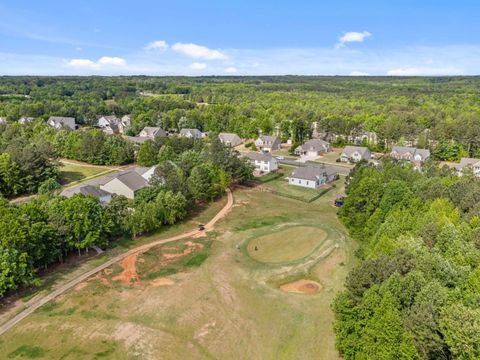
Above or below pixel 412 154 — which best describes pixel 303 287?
below

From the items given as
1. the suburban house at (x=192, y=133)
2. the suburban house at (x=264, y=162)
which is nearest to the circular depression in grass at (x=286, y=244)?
the suburban house at (x=264, y=162)

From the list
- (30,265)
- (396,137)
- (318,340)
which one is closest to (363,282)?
(318,340)

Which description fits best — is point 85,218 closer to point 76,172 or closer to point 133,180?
point 133,180

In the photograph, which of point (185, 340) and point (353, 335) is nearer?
point (353, 335)

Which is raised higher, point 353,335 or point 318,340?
point 353,335

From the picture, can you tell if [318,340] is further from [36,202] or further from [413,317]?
[36,202]

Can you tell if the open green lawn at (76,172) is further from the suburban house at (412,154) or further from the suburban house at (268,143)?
the suburban house at (412,154)

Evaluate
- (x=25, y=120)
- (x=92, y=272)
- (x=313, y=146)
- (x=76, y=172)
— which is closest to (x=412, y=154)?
(x=313, y=146)
